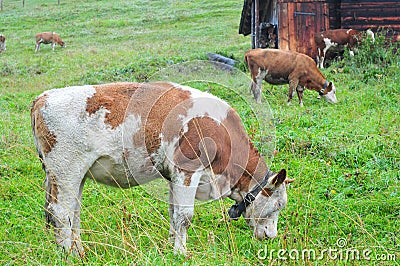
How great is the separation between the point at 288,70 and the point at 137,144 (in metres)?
8.79

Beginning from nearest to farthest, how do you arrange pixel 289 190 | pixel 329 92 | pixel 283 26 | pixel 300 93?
pixel 289 190, pixel 329 92, pixel 300 93, pixel 283 26

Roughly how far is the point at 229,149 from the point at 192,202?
2.18 ft

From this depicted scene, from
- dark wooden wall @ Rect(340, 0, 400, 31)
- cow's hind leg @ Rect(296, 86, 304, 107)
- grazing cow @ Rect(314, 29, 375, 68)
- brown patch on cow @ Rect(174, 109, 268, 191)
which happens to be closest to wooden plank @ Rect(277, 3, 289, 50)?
grazing cow @ Rect(314, 29, 375, 68)

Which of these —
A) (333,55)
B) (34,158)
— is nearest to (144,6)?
(333,55)

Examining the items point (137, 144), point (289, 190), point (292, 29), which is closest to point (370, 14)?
point (292, 29)

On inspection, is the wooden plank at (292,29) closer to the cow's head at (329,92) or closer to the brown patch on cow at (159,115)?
the cow's head at (329,92)

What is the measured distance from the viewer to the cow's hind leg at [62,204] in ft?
17.2

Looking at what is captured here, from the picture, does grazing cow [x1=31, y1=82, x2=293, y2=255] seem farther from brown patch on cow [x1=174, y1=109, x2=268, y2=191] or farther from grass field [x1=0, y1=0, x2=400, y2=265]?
grass field [x1=0, y1=0, x2=400, y2=265]

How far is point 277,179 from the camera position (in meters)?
5.50

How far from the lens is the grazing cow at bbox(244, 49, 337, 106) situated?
13.4 m

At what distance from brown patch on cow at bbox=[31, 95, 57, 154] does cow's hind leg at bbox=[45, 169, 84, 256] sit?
253 mm

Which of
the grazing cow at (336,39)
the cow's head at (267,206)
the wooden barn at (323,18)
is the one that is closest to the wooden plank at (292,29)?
the wooden barn at (323,18)

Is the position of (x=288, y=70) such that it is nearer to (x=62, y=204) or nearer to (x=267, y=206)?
(x=267, y=206)

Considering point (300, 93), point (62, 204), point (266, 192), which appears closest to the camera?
point (62, 204)
